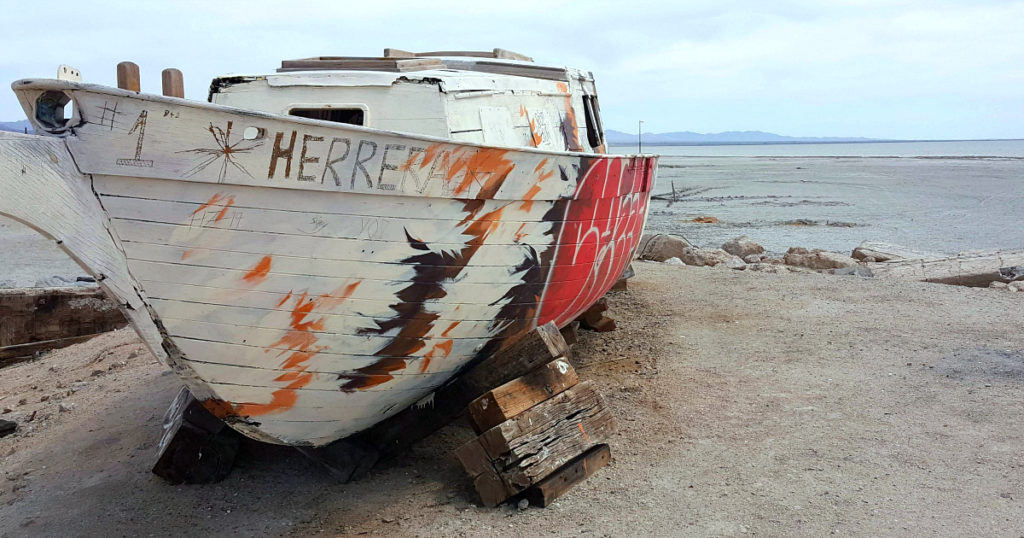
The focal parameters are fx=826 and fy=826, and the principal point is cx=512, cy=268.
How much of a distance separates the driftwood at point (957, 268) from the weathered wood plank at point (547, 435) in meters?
6.68

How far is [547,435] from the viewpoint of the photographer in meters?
4.39

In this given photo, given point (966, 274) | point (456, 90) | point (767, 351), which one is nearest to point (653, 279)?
point (767, 351)

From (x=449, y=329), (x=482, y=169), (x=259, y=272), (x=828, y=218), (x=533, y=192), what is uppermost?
(x=482, y=169)

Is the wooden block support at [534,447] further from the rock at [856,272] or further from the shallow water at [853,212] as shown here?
the shallow water at [853,212]

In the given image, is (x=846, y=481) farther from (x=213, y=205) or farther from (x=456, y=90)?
(x=213, y=205)

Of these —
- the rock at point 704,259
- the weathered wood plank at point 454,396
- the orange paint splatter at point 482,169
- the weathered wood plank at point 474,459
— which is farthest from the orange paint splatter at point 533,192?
the rock at point 704,259

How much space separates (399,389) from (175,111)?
1940mm

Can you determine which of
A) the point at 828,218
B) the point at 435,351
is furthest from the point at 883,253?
the point at 828,218

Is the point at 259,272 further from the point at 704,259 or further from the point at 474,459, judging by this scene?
the point at 704,259

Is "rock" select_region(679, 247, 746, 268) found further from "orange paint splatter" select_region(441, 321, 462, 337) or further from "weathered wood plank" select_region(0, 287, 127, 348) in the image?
"orange paint splatter" select_region(441, 321, 462, 337)

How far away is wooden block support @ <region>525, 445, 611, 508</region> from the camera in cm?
429

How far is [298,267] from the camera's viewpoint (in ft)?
12.9

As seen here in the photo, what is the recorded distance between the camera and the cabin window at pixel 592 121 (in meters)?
7.13

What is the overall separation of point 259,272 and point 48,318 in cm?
563
